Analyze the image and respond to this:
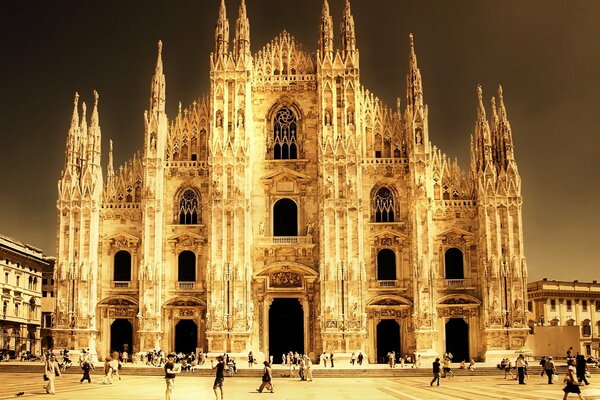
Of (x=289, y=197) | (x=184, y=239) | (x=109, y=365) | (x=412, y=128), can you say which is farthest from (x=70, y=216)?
(x=412, y=128)

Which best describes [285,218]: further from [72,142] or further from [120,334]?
[72,142]

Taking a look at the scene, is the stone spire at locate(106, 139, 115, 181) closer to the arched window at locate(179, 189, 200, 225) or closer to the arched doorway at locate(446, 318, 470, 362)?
the arched window at locate(179, 189, 200, 225)

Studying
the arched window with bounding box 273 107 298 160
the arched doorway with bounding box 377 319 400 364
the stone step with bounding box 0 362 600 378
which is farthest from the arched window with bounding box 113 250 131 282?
the arched doorway with bounding box 377 319 400 364

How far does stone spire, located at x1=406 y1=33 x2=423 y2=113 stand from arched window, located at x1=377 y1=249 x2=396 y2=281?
9.24 m

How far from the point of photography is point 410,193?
51.2 m

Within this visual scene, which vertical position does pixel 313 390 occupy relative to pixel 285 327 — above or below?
below

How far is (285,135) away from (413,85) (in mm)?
8868

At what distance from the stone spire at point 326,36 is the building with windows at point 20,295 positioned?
2966cm

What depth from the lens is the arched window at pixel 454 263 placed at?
51.3m

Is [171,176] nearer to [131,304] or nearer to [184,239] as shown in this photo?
[184,239]

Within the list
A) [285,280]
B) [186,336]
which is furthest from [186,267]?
[285,280]

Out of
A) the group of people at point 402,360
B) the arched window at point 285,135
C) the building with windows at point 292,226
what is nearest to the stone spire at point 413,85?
the building with windows at point 292,226

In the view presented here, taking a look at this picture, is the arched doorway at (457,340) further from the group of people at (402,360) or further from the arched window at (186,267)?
the arched window at (186,267)

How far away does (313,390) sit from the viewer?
30938 mm
